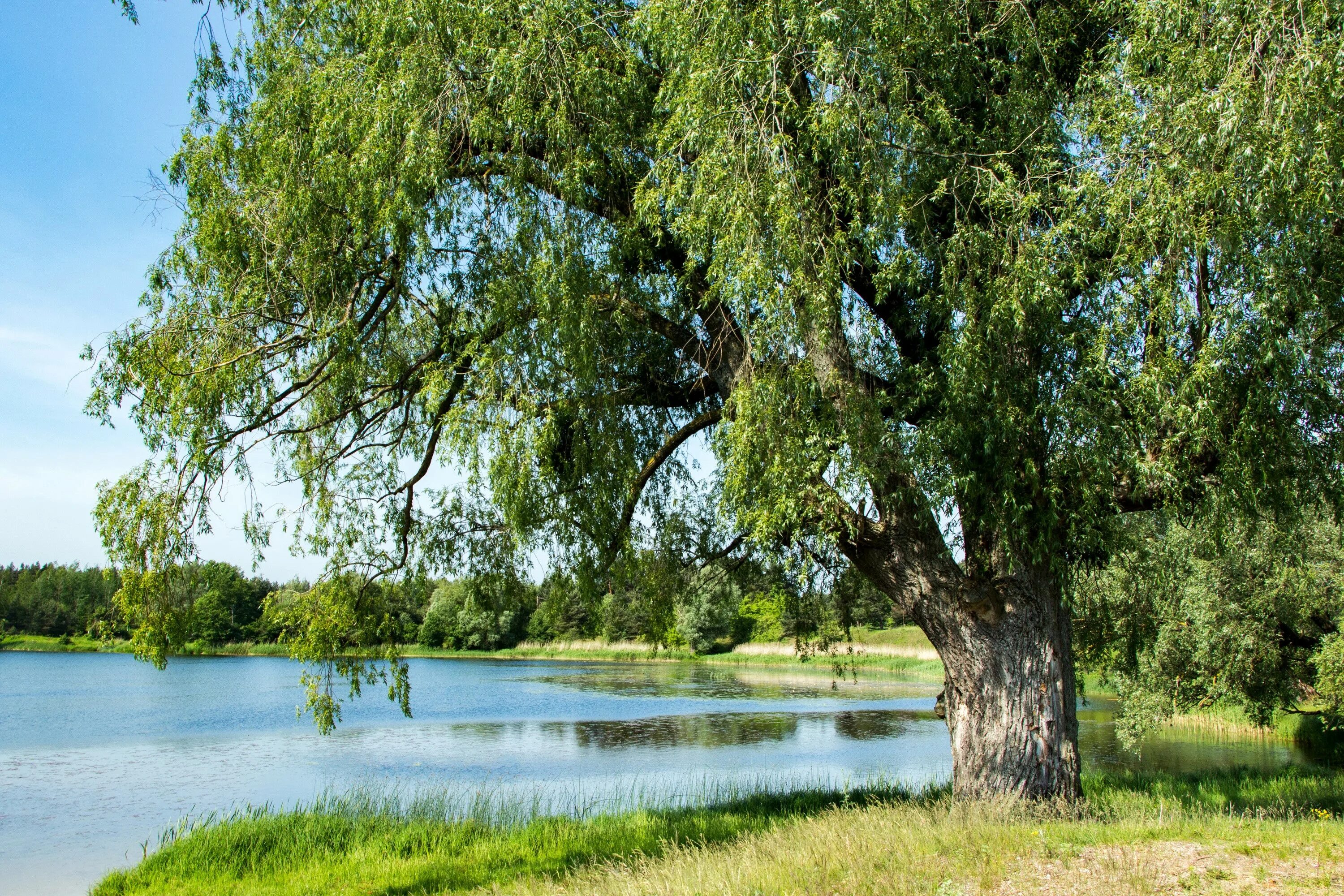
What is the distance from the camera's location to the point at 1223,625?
54.5ft

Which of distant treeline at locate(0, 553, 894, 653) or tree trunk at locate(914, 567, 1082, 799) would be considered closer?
tree trunk at locate(914, 567, 1082, 799)

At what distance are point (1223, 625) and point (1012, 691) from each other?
11558 millimetres

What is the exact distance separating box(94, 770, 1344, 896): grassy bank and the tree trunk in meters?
0.37

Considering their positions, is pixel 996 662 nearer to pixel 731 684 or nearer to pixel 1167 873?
pixel 1167 873

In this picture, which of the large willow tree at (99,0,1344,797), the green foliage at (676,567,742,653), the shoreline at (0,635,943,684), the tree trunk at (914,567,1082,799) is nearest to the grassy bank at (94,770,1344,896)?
the tree trunk at (914,567,1082,799)

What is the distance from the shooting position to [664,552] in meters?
10.8

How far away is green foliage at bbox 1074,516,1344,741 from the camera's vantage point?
1614cm

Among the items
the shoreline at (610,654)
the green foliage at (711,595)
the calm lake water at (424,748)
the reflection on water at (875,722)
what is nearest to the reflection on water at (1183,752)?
the calm lake water at (424,748)

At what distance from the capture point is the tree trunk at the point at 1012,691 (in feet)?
25.3

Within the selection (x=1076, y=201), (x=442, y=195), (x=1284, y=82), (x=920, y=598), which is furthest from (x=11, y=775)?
(x=1284, y=82)

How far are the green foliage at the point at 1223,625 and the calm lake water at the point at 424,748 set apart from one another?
5.37 ft

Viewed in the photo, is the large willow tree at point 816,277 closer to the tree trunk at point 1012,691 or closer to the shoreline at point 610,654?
the tree trunk at point 1012,691

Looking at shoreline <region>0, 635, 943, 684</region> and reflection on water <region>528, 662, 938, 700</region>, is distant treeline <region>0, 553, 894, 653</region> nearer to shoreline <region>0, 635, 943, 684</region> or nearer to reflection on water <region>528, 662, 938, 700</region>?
reflection on water <region>528, 662, 938, 700</region>

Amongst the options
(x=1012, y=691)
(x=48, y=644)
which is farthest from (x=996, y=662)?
(x=48, y=644)
